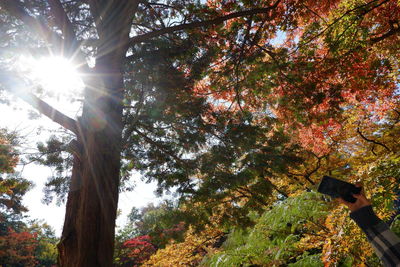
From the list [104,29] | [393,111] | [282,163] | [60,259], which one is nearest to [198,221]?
[282,163]

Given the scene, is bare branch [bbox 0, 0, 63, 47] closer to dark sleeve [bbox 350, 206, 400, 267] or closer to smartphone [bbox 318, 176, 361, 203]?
smartphone [bbox 318, 176, 361, 203]

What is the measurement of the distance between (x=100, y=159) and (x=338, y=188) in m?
2.92

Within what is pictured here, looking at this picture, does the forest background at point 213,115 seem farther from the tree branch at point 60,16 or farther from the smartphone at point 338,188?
the smartphone at point 338,188

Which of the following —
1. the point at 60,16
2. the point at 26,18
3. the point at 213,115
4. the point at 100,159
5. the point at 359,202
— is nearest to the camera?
the point at 359,202

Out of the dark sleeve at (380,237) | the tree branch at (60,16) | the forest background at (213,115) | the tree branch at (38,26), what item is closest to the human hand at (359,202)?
the dark sleeve at (380,237)

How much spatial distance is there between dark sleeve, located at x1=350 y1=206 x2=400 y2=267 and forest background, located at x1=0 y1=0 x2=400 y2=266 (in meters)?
2.14

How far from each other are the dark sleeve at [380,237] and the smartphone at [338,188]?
85mm

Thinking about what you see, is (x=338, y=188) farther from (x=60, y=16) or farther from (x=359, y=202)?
(x=60, y=16)

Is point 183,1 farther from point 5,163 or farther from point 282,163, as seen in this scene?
point 5,163

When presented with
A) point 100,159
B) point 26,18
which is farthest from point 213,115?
point 26,18

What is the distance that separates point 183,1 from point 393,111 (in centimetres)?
583

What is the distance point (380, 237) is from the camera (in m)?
1.11

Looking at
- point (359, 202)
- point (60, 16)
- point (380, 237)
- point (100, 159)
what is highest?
point (60, 16)

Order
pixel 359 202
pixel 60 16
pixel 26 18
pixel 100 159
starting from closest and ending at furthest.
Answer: pixel 359 202 → pixel 100 159 → pixel 26 18 → pixel 60 16
